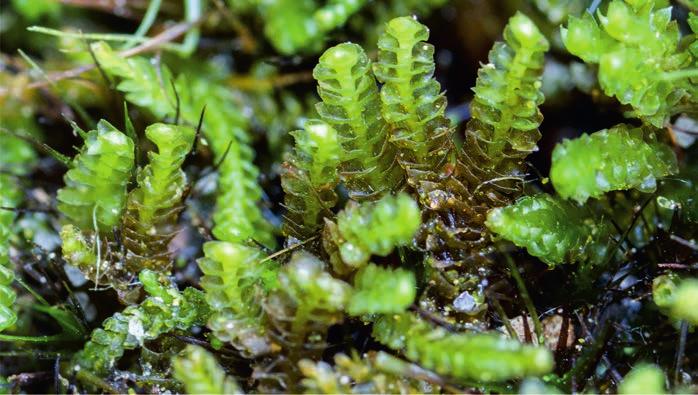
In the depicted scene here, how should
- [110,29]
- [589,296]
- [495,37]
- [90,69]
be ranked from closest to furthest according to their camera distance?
[589,296], [90,69], [495,37], [110,29]

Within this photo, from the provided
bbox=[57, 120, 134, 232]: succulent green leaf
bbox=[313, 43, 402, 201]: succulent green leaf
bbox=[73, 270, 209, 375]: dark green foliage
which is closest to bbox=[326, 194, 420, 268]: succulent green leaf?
bbox=[313, 43, 402, 201]: succulent green leaf

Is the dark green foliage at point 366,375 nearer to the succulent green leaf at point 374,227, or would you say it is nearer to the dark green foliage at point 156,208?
the succulent green leaf at point 374,227

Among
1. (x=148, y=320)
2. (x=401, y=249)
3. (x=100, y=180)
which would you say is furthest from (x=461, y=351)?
(x=100, y=180)

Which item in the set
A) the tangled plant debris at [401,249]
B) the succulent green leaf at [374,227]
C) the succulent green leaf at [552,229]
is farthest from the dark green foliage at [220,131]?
the succulent green leaf at [552,229]

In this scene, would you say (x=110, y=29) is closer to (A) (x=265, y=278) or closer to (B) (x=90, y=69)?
(B) (x=90, y=69)

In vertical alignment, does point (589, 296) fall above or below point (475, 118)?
below

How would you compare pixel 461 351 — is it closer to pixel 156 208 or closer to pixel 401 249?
pixel 401 249

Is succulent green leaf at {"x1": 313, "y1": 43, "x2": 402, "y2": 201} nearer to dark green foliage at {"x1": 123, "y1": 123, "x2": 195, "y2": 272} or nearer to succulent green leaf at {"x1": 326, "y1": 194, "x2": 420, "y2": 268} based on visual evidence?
succulent green leaf at {"x1": 326, "y1": 194, "x2": 420, "y2": 268}

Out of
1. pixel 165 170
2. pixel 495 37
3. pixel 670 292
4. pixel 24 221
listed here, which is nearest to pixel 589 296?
pixel 670 292
